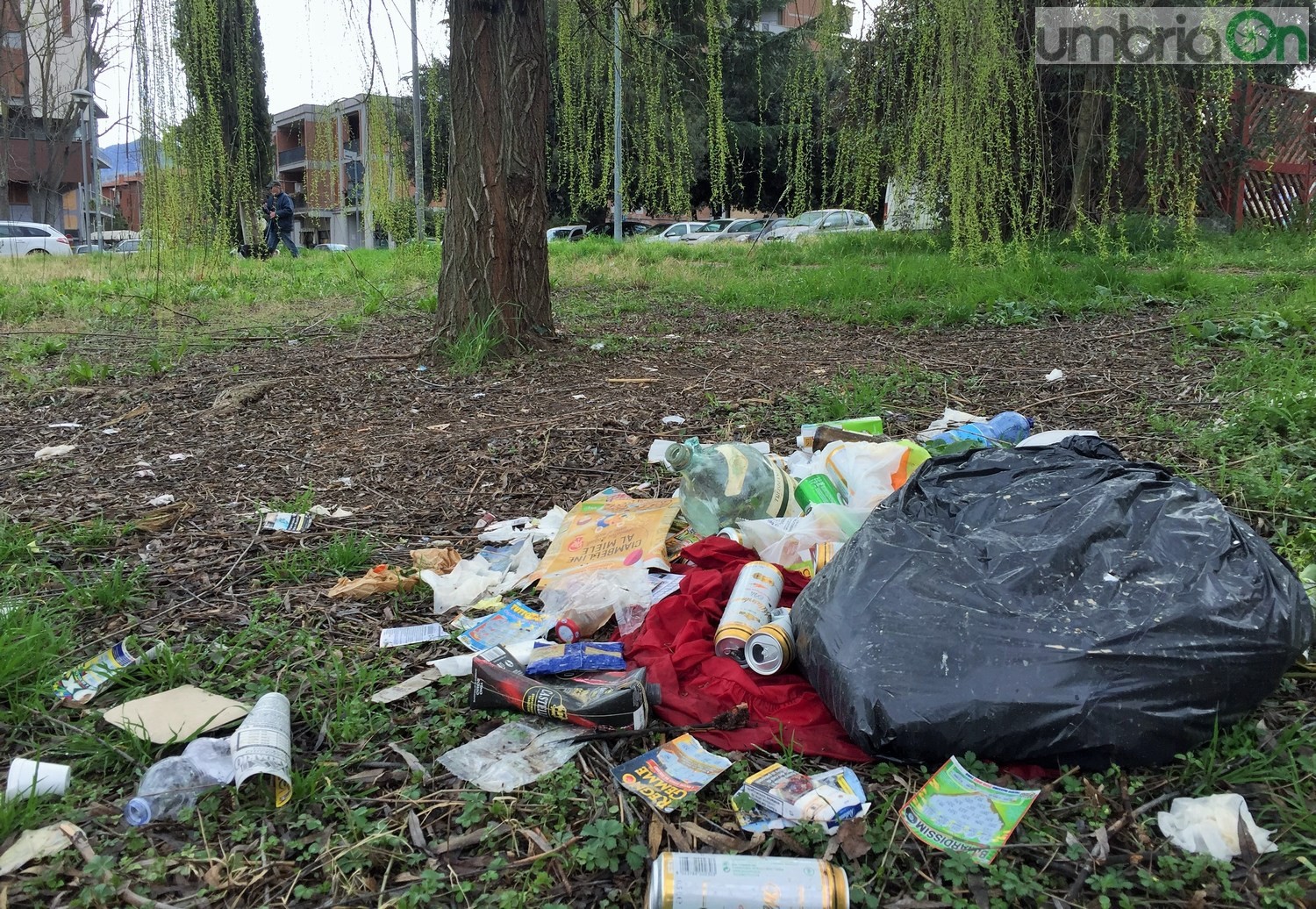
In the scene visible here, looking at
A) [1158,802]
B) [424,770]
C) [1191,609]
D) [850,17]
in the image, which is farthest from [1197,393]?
[424,770]

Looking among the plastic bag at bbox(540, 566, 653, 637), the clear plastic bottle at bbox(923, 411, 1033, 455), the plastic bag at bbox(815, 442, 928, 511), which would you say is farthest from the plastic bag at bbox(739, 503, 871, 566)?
the clear plastic bottle at bbox(923, 411, 1033, 455)

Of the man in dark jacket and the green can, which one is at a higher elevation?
the man in dark jacket

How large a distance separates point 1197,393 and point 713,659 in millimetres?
2623

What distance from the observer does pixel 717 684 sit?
1.76 metres

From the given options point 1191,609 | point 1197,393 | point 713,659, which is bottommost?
point 713,659

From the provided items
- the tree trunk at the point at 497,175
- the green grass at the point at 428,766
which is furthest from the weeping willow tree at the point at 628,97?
the green grass at the point at 428,766

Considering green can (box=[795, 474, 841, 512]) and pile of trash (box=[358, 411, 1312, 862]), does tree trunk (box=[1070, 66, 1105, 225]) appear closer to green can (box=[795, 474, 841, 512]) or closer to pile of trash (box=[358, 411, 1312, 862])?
green can (box=[795, 474, 841, 512])

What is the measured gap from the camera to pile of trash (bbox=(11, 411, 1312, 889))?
4.63 ft

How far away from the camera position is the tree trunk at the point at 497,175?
14.2ft

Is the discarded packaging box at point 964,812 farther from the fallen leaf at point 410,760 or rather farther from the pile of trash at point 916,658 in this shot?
the fallen leaf at point 410,760

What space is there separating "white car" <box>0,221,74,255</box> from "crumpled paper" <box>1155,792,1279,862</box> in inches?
873

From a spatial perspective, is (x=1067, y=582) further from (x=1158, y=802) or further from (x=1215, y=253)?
(x=1215, y=253)

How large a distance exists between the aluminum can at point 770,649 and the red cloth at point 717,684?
24mm

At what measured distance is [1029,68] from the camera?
13.2 ft
